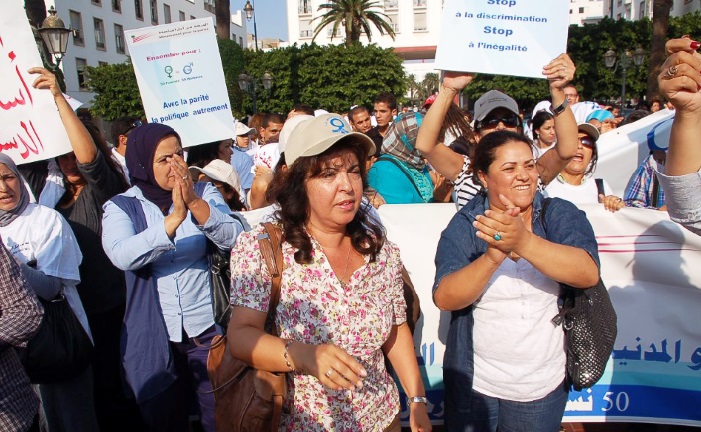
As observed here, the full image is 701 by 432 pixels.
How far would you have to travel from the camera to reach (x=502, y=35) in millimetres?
2799

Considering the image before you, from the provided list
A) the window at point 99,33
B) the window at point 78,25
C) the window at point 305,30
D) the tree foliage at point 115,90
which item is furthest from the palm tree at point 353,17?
the window at point 305,30

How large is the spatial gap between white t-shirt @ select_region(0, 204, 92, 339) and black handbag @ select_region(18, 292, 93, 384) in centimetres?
8

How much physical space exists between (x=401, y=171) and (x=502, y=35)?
118cm

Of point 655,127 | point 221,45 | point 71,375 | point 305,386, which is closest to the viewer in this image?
point 305,386

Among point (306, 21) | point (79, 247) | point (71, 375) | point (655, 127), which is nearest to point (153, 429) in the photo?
point (71, 375)

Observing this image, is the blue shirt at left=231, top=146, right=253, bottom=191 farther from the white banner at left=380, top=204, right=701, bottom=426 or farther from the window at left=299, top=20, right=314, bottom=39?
the window at left=299, top=20, right=314, bottom=39

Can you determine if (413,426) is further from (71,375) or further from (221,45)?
(221,45)

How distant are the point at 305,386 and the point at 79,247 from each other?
67.4 inches

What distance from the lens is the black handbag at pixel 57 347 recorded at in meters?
2.48

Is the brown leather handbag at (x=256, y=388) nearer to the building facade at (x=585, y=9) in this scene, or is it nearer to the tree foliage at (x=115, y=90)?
the tree foliage at (x=115, y=90)

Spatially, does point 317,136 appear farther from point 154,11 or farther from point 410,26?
point 410,26

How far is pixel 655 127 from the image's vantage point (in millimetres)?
4402

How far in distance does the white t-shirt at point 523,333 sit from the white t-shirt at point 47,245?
1.99 metres

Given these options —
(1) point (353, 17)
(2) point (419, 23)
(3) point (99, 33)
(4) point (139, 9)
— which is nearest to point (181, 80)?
(3) point (99, 33)
